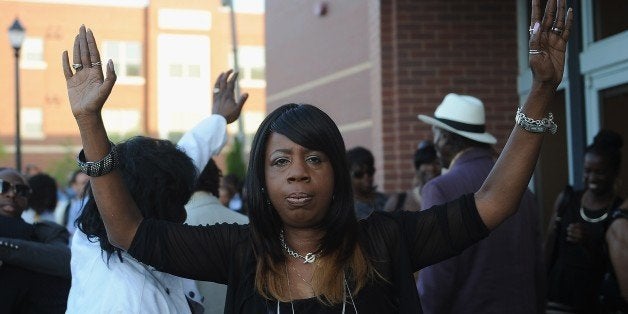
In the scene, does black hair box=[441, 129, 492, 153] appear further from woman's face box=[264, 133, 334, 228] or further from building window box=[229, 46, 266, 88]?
building window box=[229, 46, 266, 88]

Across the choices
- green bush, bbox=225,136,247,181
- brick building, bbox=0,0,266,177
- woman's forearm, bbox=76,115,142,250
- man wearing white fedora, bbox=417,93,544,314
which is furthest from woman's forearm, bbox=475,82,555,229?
brick building, bbox=0,0,266,177

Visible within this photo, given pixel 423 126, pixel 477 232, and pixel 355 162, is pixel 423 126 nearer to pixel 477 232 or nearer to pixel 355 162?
pixel 355 162

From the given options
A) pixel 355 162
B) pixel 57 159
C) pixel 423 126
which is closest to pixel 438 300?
pixel 355 162

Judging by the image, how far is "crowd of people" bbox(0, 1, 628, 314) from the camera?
245 centimetres

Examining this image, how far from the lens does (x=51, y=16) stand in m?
38.7

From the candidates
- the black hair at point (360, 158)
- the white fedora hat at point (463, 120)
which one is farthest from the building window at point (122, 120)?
the white fedora hat at point (463, 120)

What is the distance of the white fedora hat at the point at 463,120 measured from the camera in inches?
172

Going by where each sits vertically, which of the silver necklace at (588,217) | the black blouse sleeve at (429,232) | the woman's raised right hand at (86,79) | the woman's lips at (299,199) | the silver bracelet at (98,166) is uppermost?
the woman's raised right hand at (86,79)

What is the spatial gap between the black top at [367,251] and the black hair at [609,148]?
10.5 ft

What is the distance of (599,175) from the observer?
211 inches

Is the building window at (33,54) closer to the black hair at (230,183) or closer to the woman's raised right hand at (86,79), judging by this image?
the black hair at (230,183)

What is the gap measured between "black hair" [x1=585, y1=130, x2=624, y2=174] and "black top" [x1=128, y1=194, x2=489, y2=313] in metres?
3.19

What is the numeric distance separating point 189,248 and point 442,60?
18.8ft

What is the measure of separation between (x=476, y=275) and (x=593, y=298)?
4.84 feet
